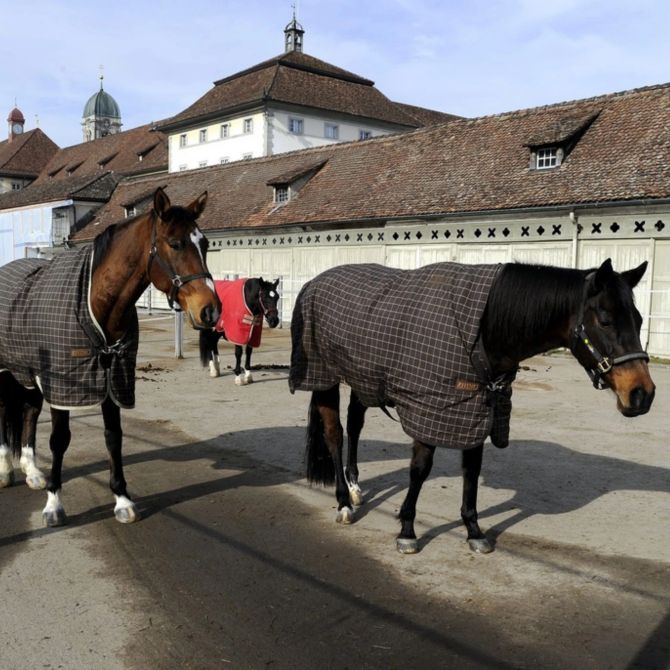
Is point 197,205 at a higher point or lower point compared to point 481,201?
lower

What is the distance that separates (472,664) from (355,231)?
1950 centimetres

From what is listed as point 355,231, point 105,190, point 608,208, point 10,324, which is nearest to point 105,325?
point 10,324

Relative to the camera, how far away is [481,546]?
419cm

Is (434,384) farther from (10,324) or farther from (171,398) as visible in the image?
(171,398)

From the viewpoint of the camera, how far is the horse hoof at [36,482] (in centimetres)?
539

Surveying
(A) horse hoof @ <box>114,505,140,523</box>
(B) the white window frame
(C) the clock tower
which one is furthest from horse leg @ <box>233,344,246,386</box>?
(C) the clock tower

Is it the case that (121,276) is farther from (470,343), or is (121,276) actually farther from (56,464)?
(470,343)

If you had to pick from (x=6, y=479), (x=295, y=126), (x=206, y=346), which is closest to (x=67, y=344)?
(x=6, y=479)

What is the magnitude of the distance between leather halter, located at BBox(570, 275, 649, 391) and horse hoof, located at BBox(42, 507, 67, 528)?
3.63 meters

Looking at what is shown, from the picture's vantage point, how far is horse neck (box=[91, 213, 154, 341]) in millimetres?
4422

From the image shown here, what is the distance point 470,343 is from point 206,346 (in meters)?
7.94

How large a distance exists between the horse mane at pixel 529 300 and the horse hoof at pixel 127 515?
9.15ft

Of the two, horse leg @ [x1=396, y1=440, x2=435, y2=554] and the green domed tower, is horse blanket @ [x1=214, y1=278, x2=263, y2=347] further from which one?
the green domed tower

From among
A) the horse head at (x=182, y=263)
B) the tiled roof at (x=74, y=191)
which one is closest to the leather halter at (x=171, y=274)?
the horse head at (x=182, y=263)
